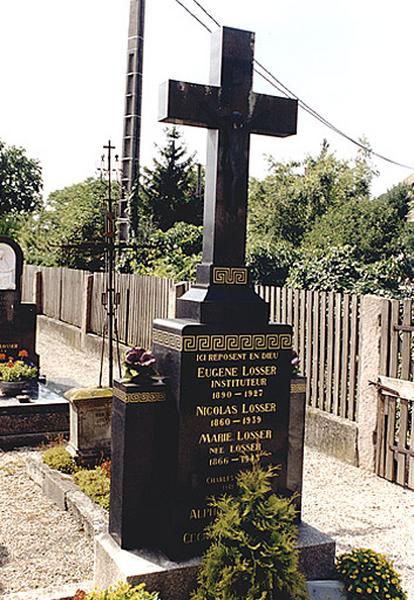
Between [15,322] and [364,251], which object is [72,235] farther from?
[15,322]

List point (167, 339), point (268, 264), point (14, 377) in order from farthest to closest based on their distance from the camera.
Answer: point (268, 264)
point (14, 377)
point (167, 339)

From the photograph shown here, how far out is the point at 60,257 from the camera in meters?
26.3

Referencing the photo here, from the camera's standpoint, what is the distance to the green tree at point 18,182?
54.3 metres

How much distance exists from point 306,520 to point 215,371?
257cm

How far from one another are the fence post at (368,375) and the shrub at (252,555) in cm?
397

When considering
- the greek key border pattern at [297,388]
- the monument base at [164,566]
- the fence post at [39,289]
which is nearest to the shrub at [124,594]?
the monument base at [164,566]

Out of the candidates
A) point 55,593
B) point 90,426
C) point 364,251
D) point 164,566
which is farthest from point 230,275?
point 364,251

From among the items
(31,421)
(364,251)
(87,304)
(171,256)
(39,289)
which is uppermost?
(364,251)

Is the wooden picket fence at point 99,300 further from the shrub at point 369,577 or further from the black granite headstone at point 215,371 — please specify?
the shrub at point 369,577

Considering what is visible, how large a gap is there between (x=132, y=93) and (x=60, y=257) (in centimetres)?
976

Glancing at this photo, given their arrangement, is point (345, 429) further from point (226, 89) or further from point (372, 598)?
point (226, 89)

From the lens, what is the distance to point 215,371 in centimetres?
450

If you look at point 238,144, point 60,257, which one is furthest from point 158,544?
point 60,257

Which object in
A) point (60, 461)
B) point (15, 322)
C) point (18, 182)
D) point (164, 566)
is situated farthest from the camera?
point (18, 182)
